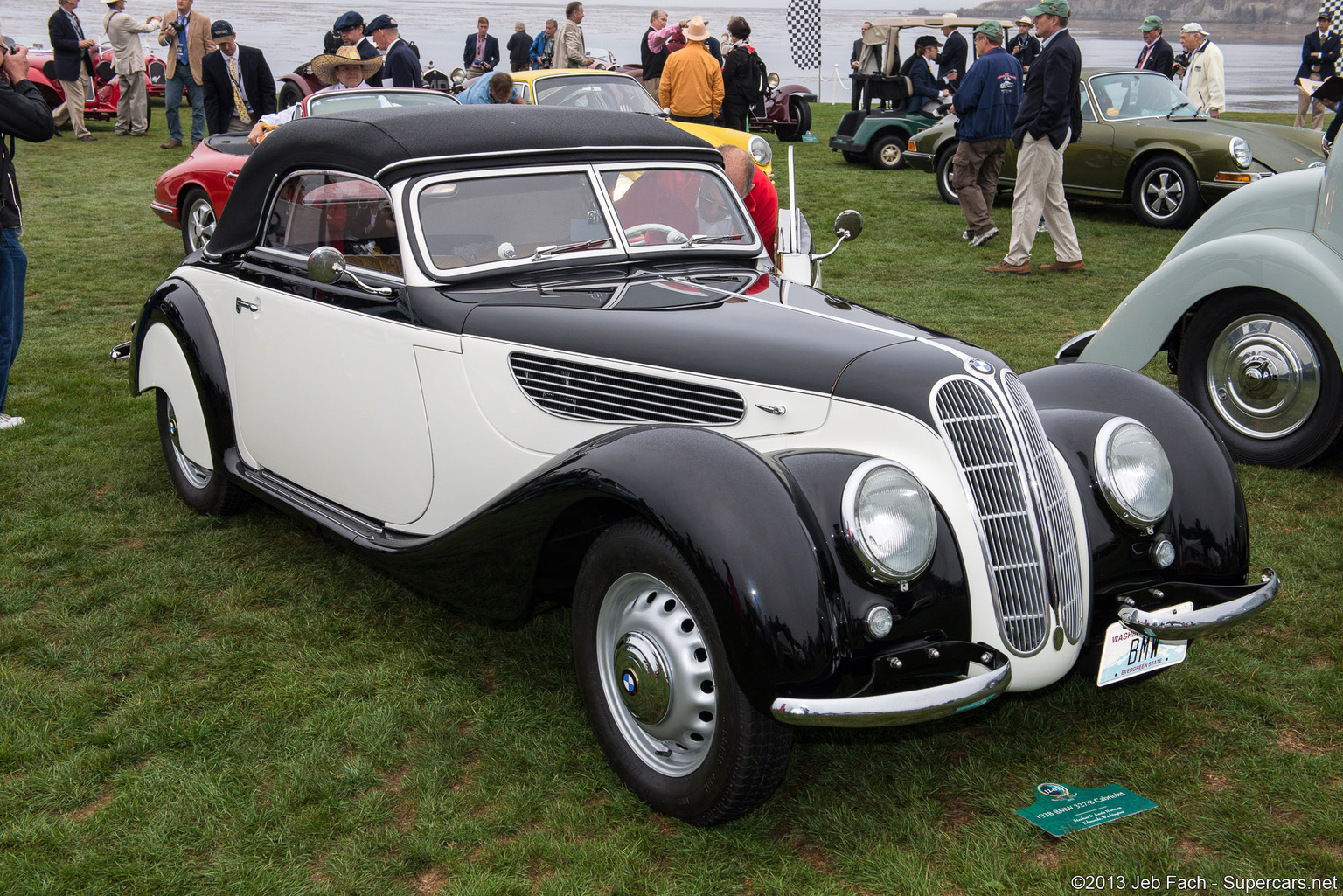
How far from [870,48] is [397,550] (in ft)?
56.0

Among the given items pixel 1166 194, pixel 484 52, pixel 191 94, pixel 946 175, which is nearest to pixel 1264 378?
pixel 1166 194

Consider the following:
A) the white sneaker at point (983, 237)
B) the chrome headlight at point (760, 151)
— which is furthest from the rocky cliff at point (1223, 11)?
the chrome headlight at point (760, 151)

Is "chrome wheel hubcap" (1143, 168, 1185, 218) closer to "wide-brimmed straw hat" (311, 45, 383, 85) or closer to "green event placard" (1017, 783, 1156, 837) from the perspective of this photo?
"wide-brimmed straw hat" (311, 45, 383, 85)

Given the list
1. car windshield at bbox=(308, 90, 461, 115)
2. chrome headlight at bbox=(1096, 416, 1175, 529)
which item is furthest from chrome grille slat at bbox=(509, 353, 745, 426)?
car windshield at bbox=(308, 90, 461, 115)

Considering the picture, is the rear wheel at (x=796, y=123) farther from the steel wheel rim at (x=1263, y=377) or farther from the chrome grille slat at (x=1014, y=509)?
the chrome grille slat at (x=1014, y=509)

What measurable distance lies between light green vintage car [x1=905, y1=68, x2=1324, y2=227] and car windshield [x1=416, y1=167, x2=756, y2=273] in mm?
8967

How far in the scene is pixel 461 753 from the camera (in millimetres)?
3232

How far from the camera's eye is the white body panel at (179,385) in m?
4.79

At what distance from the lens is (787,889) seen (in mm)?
2631

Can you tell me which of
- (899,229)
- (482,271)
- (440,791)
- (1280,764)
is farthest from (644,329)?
(899,229)

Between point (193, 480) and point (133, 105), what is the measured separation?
56.0 ft

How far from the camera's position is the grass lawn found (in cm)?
272

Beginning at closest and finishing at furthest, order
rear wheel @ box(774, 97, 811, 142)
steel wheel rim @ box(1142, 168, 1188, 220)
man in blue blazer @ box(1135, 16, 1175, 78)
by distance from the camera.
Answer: steel wheel rim @ box(1142, 168, 1188, 220) → man in blue blazer @ box(1135, 16, 1175, 78) → rear wheel @ box(774, 97, 811, 142)

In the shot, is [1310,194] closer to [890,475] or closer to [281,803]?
[890,475]
